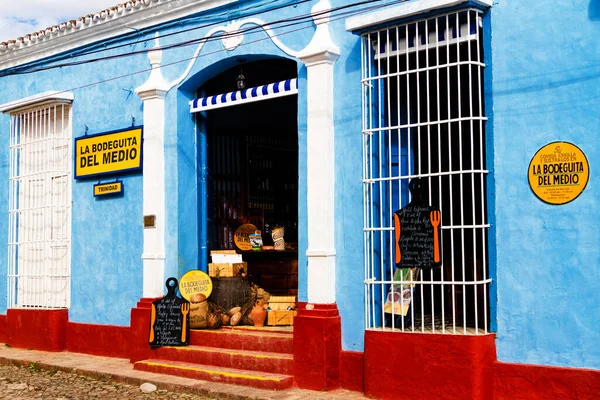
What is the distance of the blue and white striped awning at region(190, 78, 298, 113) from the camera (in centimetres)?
912

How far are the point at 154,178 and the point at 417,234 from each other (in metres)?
4.07

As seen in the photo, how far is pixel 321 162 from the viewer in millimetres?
8430

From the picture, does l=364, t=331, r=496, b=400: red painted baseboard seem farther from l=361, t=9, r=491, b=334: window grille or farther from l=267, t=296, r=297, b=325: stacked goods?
l=267, t=296, r=297, b=325: stacked goods

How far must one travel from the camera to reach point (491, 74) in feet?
23.8

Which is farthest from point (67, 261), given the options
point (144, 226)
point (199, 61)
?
point (199, 61)

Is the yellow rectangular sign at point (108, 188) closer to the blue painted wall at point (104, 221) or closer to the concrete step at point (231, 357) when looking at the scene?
the blue painted wall at point (104, 221)

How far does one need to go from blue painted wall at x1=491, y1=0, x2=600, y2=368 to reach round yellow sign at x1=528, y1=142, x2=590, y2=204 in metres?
0.06

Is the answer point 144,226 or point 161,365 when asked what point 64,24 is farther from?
point 161,365

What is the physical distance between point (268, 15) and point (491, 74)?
10.1 feet

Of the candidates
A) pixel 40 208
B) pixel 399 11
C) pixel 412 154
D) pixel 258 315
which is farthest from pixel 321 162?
pixel 40 208

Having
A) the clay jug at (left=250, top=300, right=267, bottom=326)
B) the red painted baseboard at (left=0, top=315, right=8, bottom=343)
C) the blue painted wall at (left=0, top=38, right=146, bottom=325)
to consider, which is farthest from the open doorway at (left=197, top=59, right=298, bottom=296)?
the red painted baseboard at (left=0, top=315, right=8, bottom=343)

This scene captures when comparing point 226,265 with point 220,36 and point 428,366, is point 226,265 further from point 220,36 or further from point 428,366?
point 428,366

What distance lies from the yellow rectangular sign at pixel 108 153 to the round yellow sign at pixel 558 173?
5535mm

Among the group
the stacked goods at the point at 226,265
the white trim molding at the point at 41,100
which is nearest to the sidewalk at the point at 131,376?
the stacked goods at the point at 226,265
